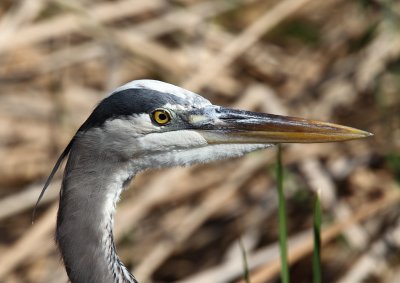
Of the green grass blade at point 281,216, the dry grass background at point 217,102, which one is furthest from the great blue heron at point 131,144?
the dry grass background at point 217,102

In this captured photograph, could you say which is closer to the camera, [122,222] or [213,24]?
[122,222]

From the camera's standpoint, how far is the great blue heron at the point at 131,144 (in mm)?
1996

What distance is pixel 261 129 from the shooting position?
208 centimetres

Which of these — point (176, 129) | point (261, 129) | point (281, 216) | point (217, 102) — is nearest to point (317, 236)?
point (281, 216)

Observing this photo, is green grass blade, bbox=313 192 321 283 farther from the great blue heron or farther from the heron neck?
the heron neck

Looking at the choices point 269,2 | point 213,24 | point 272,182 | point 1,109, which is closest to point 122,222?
point 272,182

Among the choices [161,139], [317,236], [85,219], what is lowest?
[317,236]

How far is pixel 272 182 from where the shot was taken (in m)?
3.88

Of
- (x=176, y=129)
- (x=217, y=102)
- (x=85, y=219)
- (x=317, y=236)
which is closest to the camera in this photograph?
(x=317, y=236)

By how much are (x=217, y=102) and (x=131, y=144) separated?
84.7 inches

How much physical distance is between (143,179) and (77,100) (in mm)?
542

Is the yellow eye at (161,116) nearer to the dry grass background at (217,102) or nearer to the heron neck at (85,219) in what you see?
the heron neck at (85,219)

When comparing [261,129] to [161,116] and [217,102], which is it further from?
[217,102]

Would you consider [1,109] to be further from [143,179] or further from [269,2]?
[269,2]
